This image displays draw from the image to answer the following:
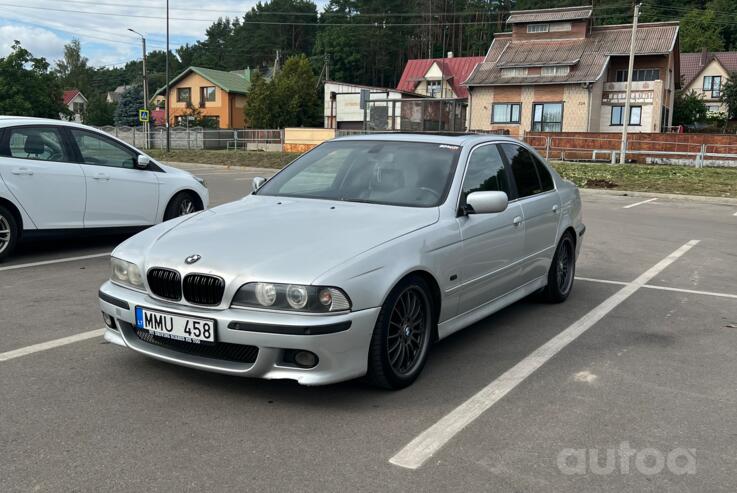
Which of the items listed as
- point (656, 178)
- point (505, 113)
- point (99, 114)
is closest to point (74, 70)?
point (99, 114)

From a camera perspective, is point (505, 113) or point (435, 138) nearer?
point (435, 138)

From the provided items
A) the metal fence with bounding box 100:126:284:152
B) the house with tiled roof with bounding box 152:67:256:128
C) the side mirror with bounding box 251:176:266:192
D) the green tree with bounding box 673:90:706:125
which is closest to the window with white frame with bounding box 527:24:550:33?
the green tree with bounding box 673:90:706:125

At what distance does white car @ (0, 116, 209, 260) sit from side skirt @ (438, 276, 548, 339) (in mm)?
5288

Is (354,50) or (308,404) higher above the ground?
(354,50)

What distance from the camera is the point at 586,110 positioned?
1793 inches

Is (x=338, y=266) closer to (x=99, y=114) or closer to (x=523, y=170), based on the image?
(x=523, y=170)

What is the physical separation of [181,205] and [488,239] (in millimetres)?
5751

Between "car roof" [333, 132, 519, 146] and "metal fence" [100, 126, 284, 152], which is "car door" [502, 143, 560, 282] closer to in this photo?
"car roof" [333, 132, 519, 146]

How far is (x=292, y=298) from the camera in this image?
3.70 metres

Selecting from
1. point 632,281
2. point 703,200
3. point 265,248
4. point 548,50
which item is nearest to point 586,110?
point 548,50

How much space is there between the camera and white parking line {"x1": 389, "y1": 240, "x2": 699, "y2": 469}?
342 cm

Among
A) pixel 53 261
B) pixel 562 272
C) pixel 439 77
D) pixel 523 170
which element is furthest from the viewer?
pixel 439 77

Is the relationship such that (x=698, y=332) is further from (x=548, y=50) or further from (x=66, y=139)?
(x=548, y=50)

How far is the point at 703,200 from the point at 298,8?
101668 millimetres
